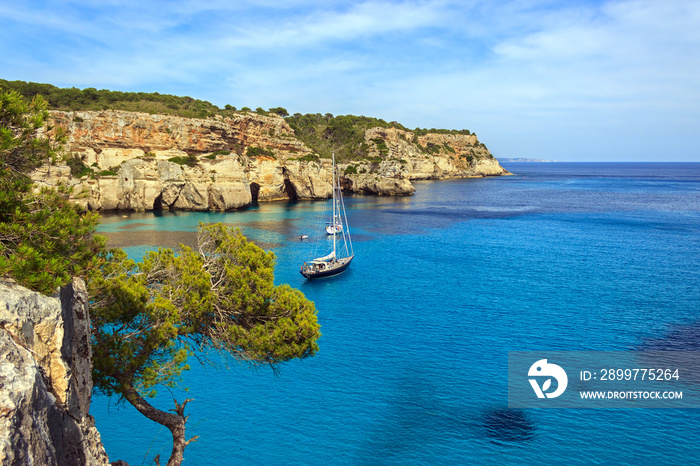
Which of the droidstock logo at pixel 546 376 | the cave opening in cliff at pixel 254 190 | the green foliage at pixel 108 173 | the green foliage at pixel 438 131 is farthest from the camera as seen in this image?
the green foliage at pixel 438 131

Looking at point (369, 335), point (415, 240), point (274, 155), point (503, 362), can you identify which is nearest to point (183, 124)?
point (274, 155)

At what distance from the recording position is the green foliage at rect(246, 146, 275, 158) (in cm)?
8150

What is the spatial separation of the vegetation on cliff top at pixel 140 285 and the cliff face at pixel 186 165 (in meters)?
46.0

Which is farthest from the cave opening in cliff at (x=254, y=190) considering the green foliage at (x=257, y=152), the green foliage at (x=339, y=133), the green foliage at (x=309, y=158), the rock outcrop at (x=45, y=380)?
the rock outcrop at (x=45, y=380)

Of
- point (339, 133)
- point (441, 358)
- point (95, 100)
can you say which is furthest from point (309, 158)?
point (441, 358)

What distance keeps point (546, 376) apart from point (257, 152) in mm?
70032

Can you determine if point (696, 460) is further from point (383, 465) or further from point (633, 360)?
point (383, 465)

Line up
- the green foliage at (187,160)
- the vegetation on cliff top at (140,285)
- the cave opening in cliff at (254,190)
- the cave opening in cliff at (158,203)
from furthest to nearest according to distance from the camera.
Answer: the cave opening in cliff at (254,190) → the cave opening in cliff at (158,203) → the green foliage at (187,160) → the vegetation on cliff top at (140,285)

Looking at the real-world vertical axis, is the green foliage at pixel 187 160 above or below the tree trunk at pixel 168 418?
above

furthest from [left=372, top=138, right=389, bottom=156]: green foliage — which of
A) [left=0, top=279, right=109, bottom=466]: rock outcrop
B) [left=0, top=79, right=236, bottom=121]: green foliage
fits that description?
[left=0, top=279, right=109, bottom=466]: rock outcrop

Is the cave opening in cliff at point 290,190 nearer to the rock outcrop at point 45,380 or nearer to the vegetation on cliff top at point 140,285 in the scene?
the vegetation on cliff top at point 140,285

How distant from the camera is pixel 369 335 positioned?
25891mm

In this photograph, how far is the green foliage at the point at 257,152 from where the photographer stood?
81500 millimetres

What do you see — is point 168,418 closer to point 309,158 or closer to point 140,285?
point 140,285
